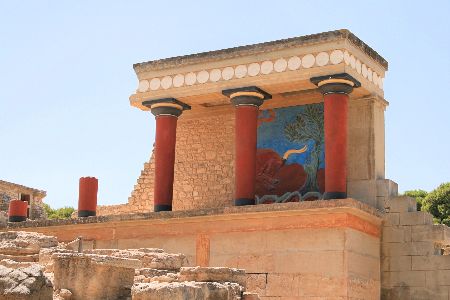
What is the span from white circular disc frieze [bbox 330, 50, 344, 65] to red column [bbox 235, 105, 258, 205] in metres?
2.10

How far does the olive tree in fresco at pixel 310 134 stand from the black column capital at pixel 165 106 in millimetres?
2643

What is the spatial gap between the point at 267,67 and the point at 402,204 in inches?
164

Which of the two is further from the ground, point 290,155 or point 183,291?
point 290,155

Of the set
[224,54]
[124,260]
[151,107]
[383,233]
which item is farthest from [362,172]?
[124,260]

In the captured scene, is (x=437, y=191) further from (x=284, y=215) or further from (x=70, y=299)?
(x=70, y=299)

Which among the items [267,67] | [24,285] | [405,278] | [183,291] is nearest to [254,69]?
[267,67]

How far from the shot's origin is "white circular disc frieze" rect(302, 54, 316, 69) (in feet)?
52.6

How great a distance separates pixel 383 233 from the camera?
1557 cm

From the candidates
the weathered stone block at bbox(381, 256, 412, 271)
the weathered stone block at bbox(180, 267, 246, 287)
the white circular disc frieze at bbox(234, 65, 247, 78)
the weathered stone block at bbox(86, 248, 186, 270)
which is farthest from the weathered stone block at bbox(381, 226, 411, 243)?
the weathered stone block at bbox(180, 267, 246, 287)

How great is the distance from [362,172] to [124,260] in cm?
878

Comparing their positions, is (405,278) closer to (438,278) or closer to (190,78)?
(438,278)

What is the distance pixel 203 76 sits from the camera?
693 inches

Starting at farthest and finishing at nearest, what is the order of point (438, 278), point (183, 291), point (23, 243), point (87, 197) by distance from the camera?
point (87, 197) → point (438, 278) → point (23, 243) → point (183, 291)

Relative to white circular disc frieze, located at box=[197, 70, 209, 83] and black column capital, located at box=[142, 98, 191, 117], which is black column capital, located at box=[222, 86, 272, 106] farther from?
black column capital, located at box=[142, 98, 191, 117]
